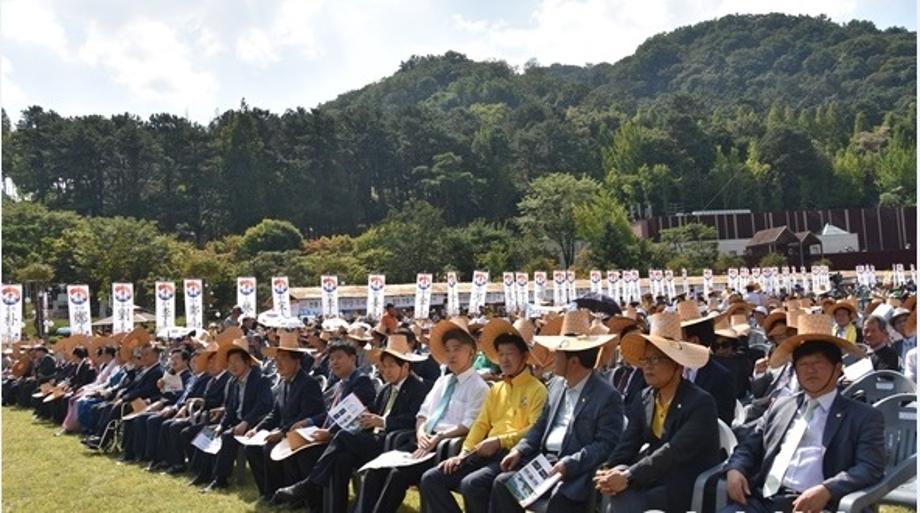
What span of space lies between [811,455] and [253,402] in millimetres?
→ 5562

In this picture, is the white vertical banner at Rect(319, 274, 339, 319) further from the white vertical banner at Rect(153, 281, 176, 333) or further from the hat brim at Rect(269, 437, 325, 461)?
the hat brim at Rect(269, 437, 325, 461)

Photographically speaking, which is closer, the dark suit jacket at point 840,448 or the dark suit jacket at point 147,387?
the dark suit jacket at point 840,448

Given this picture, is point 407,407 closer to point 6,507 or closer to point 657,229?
point 6,507

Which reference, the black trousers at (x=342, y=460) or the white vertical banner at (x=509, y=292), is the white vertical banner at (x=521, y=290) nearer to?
the white vertical banner at (x=509, y=292)

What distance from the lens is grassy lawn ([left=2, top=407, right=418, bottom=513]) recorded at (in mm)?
8234

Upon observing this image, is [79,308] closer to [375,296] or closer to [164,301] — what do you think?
[164,301]

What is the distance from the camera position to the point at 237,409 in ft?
29.1

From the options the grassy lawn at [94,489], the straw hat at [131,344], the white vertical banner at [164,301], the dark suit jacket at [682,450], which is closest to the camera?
the dark suit jacket at [682,450]

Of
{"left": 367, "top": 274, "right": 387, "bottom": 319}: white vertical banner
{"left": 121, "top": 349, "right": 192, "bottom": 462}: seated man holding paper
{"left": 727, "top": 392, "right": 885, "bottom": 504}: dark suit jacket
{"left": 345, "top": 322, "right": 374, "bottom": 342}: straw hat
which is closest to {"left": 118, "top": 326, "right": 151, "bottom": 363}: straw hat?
{"left": 121, "top": 349, "right": 192, "bottom": 462}: seated man holding paper

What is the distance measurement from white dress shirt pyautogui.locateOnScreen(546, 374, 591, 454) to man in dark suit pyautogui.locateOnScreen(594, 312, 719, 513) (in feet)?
1.73

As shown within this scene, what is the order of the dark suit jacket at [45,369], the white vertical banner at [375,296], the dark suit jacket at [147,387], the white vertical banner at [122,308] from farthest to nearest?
the white vertical banner at [375,296], the white vertical banner at [122,308], the dark suit jacket at [45,369], the dark suit jacket at [147,387]

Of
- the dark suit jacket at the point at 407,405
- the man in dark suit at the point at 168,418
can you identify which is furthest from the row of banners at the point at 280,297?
the dark suit jacket at the point at 407,405

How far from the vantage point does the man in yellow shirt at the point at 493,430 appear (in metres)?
5.68

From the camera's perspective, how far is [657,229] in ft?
256
